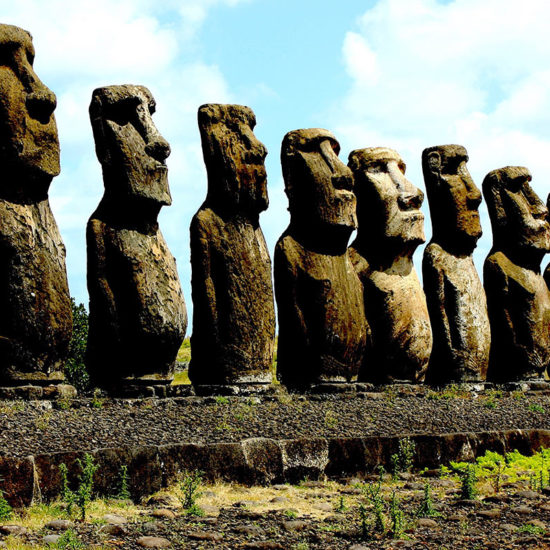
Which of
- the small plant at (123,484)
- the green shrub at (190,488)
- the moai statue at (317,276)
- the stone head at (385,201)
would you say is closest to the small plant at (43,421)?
the small plant at (123,484)

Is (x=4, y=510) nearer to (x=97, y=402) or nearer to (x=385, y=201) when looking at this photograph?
(x=97, y=402)

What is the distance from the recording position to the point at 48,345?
30.8 feet

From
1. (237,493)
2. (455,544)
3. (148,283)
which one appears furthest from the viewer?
(148,283)

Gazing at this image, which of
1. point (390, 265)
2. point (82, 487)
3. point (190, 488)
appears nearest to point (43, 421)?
point (82, 487)

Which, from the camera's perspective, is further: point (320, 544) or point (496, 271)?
point (496, 271)

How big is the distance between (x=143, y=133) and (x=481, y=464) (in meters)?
4.79

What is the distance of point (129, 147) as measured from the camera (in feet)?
33.2

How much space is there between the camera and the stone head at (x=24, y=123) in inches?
372

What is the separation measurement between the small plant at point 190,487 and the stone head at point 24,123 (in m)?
3.51

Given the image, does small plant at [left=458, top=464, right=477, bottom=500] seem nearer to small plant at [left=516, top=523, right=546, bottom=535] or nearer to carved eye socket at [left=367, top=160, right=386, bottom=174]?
small plant at [left=516, top=523, right=546, bottom=535]

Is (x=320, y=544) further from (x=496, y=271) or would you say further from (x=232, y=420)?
(x=496, y=271)

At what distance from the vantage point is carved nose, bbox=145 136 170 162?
10.3 meters

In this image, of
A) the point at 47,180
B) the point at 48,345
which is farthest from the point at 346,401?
the point at 47,180

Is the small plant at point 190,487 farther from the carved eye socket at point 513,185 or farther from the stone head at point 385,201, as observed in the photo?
the carved eye socket at point 513,185
